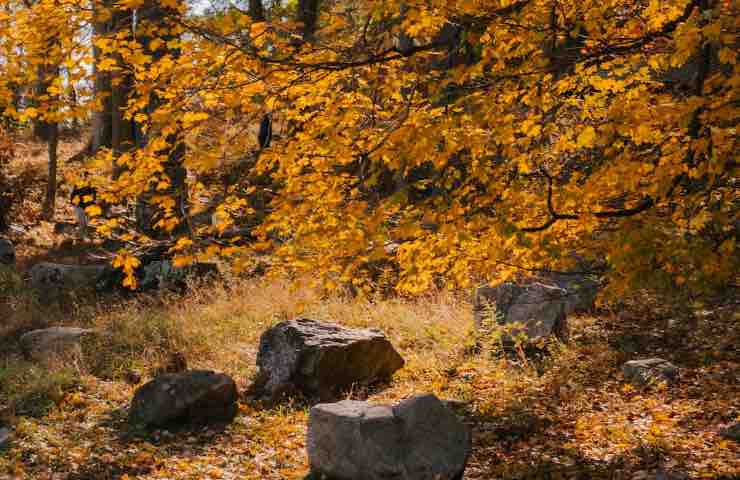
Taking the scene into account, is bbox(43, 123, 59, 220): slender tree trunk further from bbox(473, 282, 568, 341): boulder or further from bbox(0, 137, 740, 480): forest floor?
bbox(473, 282, 568, 341): boulder

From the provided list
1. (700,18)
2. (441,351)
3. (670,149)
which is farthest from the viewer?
(441,351)

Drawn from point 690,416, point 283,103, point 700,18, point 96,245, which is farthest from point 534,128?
point 96,245

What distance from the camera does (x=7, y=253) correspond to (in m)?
14.0

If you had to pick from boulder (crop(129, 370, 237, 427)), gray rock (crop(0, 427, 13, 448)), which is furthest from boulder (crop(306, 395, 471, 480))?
gray rock (crop(0, 427, 13, 448))

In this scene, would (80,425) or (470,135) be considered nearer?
(470,135)

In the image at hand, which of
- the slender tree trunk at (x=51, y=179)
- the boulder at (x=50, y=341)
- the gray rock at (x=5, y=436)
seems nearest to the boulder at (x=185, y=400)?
the gray rock at (x=5, y=436)

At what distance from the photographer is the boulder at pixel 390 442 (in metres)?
5.36

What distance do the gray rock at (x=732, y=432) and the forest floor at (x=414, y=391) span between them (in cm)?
7

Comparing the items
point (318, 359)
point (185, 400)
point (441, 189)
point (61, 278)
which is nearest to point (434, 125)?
point (441, 189)

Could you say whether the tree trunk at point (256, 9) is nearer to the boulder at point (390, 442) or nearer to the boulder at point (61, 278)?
the boulder at point (61, 278)

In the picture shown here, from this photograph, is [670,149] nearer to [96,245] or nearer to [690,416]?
[690,416]

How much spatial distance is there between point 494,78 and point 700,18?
4.61 feet

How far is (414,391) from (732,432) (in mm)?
3114

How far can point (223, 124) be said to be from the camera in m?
5.35
